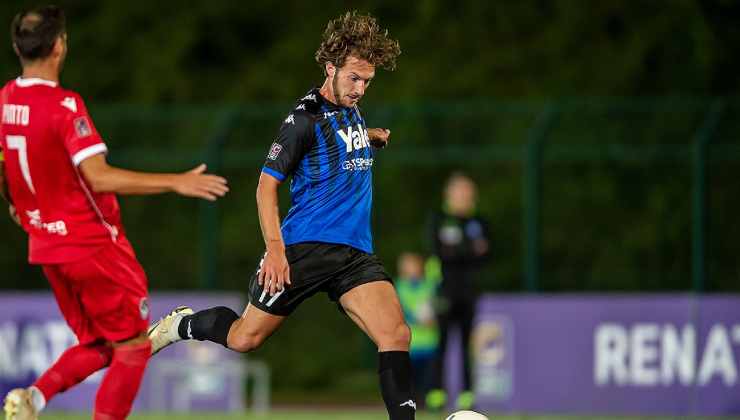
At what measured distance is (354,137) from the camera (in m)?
7.93

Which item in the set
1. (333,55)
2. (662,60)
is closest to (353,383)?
(662,60)

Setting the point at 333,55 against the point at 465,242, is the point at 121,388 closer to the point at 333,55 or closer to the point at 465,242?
the point at 333,55

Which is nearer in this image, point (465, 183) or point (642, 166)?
point (465, 183)

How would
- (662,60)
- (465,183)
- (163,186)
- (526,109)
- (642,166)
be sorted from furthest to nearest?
(662,60), (642,166), (526,109), (465,183), (163,186)

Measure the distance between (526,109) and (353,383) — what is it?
18.9ft

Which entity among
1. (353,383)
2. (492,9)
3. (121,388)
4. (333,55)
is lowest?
(353,383)

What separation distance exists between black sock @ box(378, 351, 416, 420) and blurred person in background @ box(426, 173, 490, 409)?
5.67m

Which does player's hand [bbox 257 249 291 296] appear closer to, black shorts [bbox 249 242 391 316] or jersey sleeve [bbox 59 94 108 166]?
black shorts [bbox 249 242 391 316]

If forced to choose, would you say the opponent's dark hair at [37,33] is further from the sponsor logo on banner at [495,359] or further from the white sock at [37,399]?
the sponsor logo on banner at [495,359]

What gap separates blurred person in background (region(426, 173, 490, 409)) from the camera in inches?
530

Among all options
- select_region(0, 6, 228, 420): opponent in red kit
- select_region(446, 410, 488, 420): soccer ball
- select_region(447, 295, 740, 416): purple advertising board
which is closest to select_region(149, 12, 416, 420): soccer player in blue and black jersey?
select_region(446, 410, 488, 420): soccer ball

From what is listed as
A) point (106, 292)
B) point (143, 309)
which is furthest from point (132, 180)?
point (143, 309)

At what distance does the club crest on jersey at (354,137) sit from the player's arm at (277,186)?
0.18 m

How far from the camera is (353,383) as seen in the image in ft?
64.4
